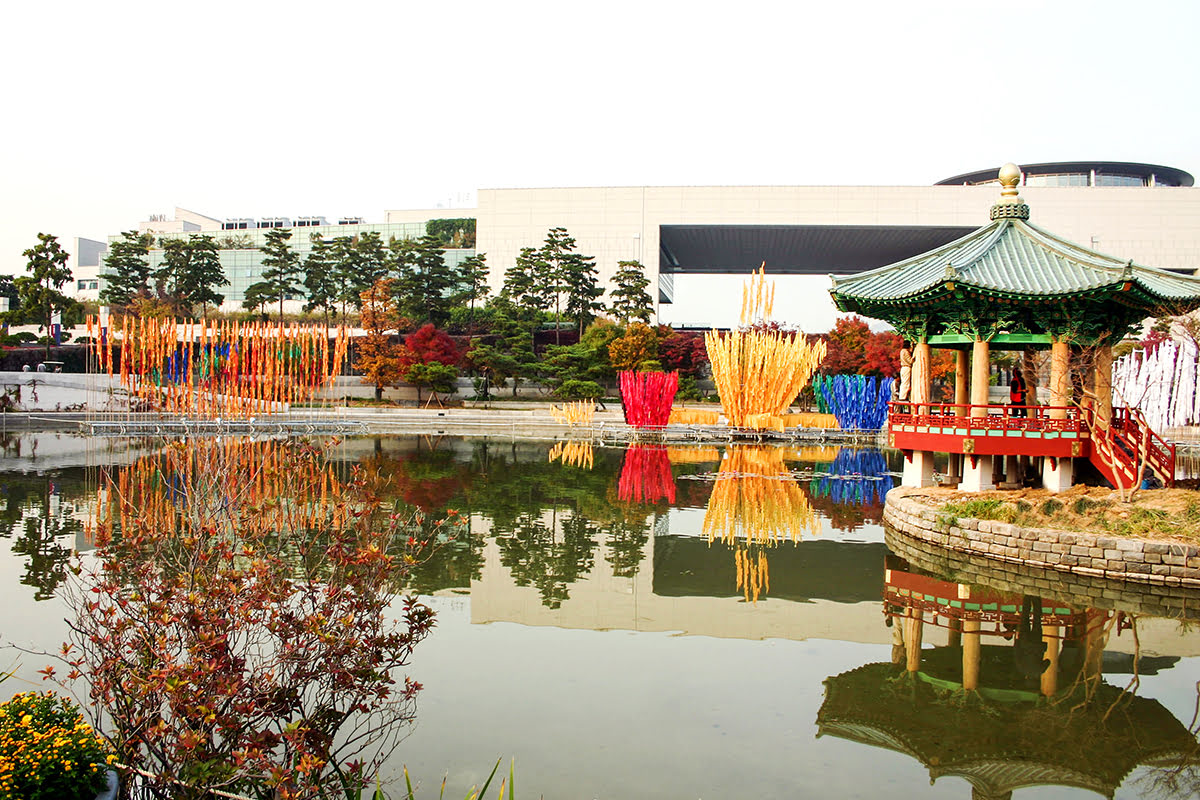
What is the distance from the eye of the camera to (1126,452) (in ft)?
38.2

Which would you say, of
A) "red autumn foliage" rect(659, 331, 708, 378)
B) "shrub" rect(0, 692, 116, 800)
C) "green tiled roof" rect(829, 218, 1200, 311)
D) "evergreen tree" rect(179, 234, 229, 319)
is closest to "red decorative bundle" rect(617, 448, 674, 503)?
"green tiled roof" rect(829, 218, 1200, 311)

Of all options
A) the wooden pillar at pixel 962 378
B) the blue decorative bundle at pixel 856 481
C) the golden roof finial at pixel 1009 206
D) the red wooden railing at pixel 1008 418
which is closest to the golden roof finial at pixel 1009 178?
the golden roof finial at pixel 1009 206

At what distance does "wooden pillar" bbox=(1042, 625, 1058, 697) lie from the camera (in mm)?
6102

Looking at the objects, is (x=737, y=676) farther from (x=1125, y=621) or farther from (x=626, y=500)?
(x=626, y=500)

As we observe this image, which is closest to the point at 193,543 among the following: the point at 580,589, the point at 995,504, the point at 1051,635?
the point at 580,589

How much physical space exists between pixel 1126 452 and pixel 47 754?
12259 mm

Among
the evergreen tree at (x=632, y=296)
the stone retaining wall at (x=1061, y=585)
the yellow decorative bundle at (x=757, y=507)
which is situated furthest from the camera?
the evergreen tree at (x=632, y=296)

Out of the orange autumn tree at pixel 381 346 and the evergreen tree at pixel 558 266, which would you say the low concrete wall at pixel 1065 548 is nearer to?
the orange autumn tree at pixel 381 346

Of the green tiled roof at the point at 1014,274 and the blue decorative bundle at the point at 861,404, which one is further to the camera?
the blue decorative bundle at the point at 861,404

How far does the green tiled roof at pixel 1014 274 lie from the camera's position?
11.7m

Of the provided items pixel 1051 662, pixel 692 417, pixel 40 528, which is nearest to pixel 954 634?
pixel 1051 662

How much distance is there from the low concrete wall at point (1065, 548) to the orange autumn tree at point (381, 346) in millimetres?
26068

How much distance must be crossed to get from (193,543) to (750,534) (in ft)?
26.8

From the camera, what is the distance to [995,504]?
1055cm
